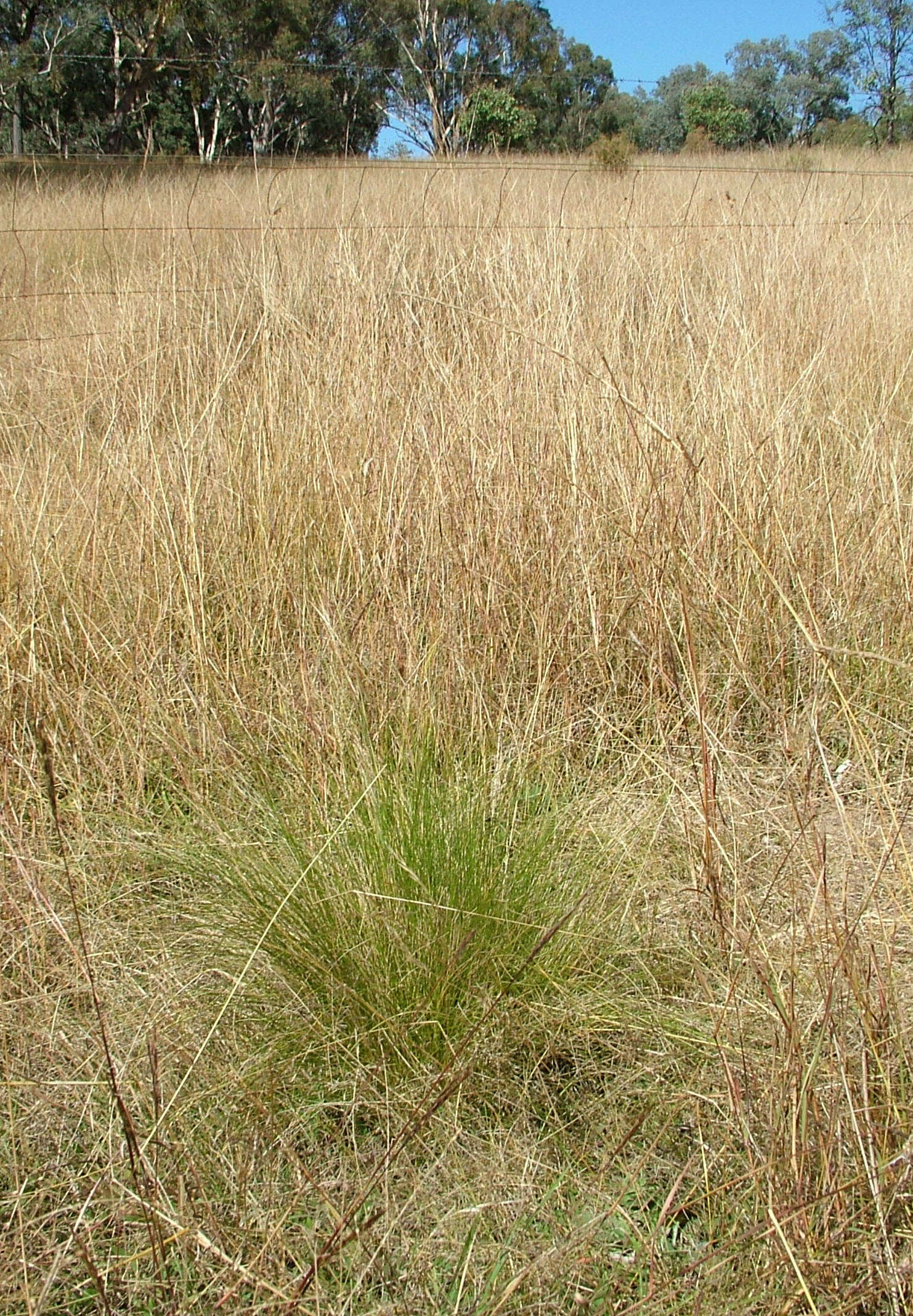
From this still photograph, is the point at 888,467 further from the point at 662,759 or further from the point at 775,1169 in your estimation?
the point at 775,1169

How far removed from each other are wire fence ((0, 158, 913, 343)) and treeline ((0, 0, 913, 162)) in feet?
21.7

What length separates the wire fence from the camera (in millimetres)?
3732

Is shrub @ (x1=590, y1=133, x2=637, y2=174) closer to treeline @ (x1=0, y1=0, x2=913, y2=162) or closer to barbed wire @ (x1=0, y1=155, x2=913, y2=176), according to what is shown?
barbed wire @ (x1=0, y1=155, x2=913, y2=176)

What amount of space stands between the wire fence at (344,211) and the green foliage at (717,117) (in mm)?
15772

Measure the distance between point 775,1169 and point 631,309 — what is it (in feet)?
8.76

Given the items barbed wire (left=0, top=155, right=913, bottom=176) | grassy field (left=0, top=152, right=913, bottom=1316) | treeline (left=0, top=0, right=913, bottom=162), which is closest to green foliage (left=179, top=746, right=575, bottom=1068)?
grassy field (left=0, top=152, right=913, bottom=1316)

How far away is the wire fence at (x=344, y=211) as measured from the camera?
12.2 ft

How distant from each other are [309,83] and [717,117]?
10.1m

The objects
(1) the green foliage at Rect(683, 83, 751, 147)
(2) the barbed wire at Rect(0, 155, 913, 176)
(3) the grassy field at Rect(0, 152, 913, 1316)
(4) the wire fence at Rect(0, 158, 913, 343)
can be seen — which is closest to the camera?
(3) the grassy field at Rect(0, 152, 913, 1316)

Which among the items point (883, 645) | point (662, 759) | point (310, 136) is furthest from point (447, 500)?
point (310, 136)

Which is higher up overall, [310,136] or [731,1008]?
[310,136]

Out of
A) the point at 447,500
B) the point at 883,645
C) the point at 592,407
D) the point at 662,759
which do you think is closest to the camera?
the point at 662,759

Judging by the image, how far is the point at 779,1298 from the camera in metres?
0.85

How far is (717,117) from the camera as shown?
22.2 meters
